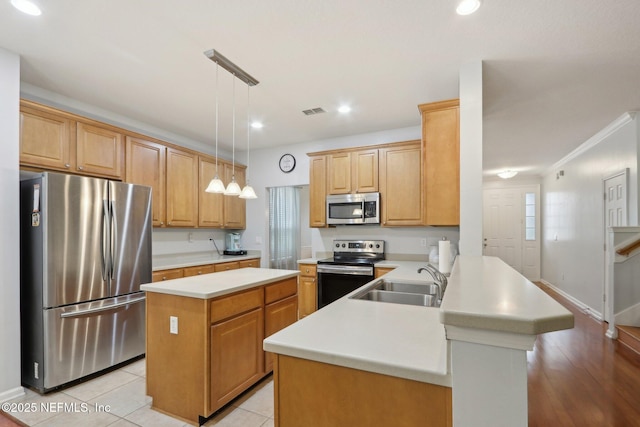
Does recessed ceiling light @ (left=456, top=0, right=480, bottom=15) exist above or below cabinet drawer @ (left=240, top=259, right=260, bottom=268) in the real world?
above

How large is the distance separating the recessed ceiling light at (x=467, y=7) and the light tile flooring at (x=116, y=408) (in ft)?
9.25

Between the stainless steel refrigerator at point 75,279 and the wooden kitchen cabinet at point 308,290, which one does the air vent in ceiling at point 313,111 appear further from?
the stainless steel refrigerator at point 75,279

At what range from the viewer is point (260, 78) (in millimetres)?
2744

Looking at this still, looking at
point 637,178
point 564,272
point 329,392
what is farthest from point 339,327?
point 564,272

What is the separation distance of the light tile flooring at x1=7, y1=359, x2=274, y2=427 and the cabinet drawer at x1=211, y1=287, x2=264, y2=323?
2.18 feet

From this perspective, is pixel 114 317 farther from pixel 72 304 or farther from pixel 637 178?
pixel 637 178

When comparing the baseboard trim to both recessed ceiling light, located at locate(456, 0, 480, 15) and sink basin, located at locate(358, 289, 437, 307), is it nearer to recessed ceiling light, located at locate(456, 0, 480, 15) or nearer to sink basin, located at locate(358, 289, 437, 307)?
sink basin, located at locate(358, 289, 437, 307)

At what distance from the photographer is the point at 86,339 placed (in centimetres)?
262

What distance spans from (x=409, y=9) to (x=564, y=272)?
6.12 m

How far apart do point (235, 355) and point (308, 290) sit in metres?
1.96

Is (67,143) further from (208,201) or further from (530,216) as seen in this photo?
(530,216)

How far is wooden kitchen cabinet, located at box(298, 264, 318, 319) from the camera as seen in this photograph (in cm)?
410

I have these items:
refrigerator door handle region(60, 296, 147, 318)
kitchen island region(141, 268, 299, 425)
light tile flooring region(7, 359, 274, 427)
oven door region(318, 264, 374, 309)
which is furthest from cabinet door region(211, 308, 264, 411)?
oven door region(318, 264, 374, 309)

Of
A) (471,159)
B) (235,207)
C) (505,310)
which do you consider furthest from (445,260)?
(235,207)
